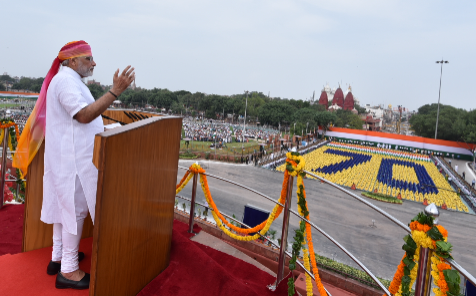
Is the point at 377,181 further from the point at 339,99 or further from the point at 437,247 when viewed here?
the point at 339,99

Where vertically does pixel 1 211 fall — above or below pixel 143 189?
below

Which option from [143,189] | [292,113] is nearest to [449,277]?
[143,189]

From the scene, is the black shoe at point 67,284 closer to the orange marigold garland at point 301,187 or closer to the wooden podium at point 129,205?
the wooden podium at point 129,205

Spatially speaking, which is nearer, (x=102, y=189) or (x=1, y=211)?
(x=102, y=189)

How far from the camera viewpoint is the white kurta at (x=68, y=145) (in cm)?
169

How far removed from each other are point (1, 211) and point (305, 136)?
43.3 m

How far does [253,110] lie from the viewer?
208 feet

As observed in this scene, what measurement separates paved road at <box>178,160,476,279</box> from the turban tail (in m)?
6.49

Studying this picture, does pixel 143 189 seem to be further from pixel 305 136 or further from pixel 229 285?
pixel 305 136

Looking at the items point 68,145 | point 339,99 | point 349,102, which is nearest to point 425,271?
point 68,145

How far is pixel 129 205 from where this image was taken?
5.29 ft

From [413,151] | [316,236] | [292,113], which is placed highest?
[292,113]

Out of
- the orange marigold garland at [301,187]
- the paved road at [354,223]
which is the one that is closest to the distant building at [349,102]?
the paved road at [354,223]

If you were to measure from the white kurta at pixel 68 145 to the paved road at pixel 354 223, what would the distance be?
21.4 feet
